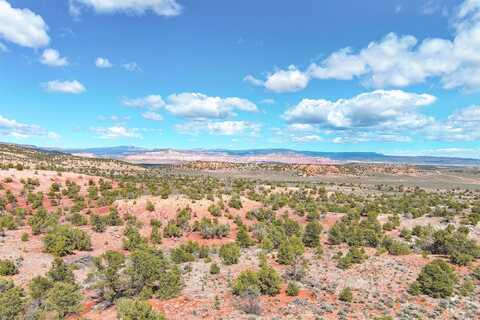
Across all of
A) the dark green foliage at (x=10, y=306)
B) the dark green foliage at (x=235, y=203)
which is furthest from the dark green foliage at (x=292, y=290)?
the dark green foliage at (x=235, y=203)

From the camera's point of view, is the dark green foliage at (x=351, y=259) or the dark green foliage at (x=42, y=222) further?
the dark green foliage at (x=42, y=222)

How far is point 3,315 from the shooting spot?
47.2ft

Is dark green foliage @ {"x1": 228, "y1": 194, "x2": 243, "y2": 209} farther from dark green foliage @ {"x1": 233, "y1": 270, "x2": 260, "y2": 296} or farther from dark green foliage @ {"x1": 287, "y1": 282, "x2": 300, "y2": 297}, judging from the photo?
dark green foliage @ {"x1": 287, "y1": 282, "x2": 300, "y2": 297}

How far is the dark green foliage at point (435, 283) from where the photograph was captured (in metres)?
19.7

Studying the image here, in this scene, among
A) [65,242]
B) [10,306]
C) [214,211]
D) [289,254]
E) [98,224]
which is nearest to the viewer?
[10,306]

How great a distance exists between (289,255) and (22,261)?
19663 mm

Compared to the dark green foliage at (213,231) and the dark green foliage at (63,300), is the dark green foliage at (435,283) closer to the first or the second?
the dark green foliage at (63,300)

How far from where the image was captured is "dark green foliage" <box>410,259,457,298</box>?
19.7 metres

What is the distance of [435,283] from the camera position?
19891 mm

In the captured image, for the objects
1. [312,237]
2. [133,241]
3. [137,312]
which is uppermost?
[137,312]

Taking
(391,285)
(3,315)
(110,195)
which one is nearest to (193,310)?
(3,315)

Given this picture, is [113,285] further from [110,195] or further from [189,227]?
[110,195]

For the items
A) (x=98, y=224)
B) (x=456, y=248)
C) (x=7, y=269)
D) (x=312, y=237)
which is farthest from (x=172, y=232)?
(x=456, y=248)

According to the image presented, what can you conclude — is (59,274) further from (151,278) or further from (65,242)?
(65,242)
